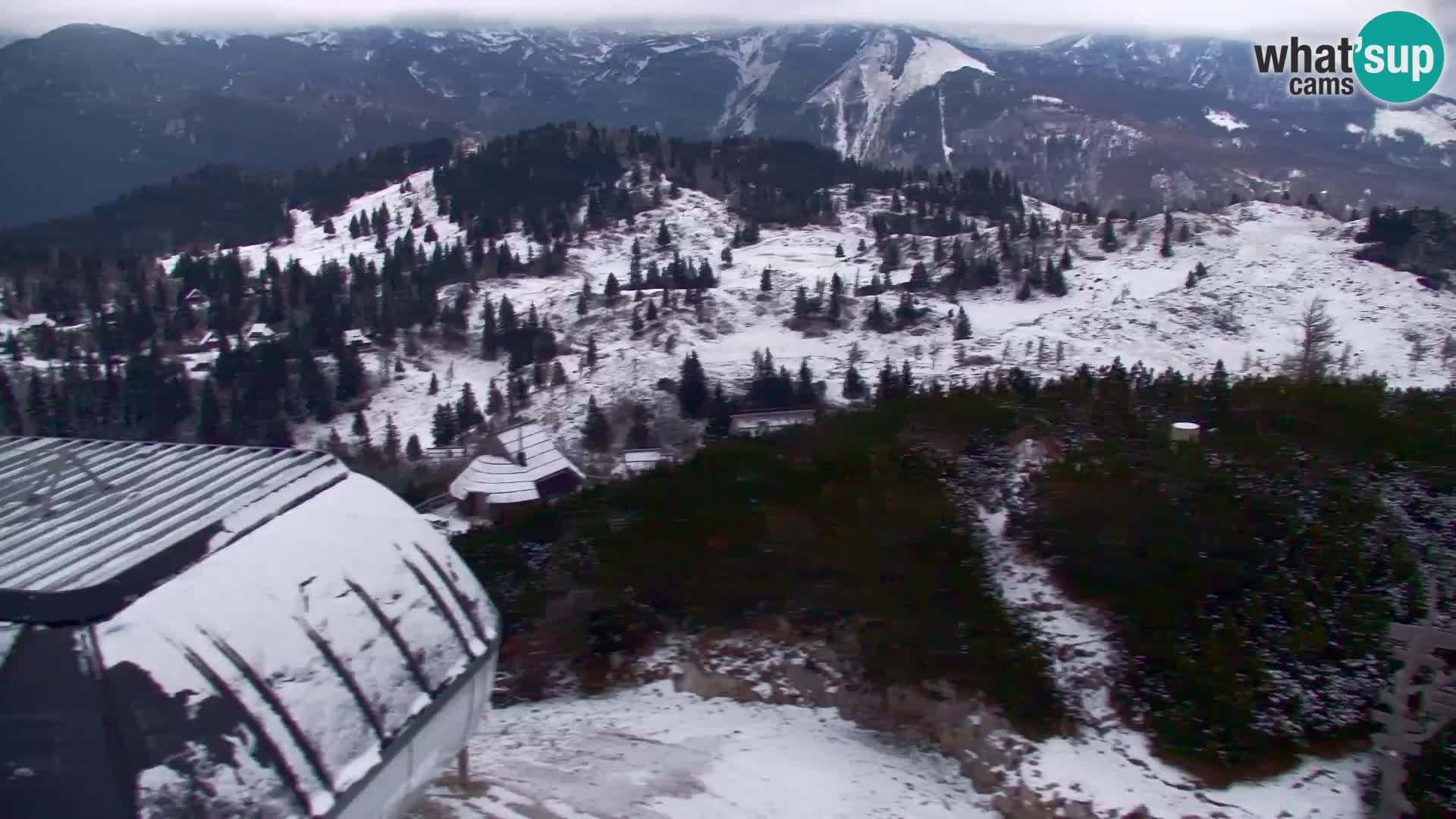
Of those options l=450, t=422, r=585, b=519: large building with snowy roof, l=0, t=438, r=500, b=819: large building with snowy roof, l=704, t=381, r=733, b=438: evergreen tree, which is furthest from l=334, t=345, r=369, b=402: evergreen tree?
l=0, t=438, r=500, b=819: large building with snowy roof

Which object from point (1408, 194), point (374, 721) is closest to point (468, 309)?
point (374, 721)

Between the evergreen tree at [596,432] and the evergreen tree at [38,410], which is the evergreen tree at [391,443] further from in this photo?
the evergreen tree at [38,410]

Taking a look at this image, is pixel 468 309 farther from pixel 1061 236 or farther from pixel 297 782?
pixel 297 782

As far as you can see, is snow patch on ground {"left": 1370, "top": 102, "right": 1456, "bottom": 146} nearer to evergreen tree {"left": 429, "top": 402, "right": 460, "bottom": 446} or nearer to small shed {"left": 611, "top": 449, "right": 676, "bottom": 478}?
small shed {"left": 611, "top": 449, "right": 676, "bottom": 478}

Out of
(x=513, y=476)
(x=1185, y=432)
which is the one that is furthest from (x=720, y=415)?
(x=1185, y=432)

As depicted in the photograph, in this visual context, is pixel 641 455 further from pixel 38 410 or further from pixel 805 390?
pixel 38 410

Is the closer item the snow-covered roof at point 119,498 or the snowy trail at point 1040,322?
the snow-covered roof at point 119,498

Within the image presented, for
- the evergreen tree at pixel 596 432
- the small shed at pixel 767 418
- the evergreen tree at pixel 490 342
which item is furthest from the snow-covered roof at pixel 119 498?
the evergreen tree at pixel 490 342
